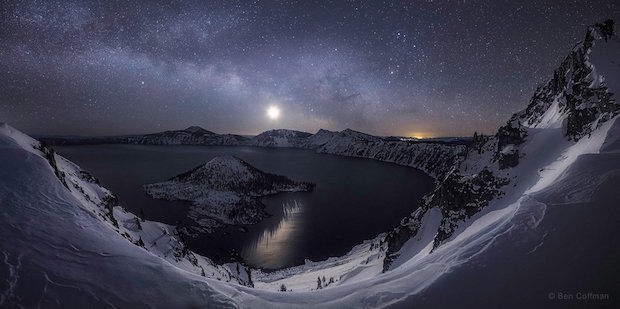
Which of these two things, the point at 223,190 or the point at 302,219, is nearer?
the point at 302,219

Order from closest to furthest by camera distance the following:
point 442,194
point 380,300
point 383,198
Result: point 380,300 → point 442,194 → point 383,198

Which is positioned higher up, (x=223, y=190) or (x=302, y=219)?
(x=223, y=190)

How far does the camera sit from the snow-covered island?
9456 cm

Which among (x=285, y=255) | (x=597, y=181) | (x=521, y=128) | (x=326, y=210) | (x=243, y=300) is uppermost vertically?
(x=521, y=128)

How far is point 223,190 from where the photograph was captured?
12538 centimetres

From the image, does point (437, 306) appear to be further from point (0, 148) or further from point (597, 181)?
point (0, 148)

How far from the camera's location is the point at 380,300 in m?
7.73

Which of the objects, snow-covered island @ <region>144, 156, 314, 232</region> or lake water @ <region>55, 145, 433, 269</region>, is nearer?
lake water @ <region>55, 145, 433, 269</region>

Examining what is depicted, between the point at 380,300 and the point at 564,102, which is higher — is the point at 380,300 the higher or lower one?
the lower one

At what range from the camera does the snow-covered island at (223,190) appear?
94.6m

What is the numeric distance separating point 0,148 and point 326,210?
341ft

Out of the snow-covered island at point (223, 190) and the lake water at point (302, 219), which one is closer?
the lake water at point (302, 219)

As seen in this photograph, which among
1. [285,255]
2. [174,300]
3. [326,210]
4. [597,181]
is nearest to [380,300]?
[174,300]

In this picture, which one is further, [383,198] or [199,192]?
[383,198]
